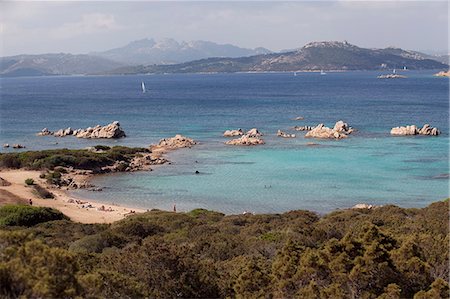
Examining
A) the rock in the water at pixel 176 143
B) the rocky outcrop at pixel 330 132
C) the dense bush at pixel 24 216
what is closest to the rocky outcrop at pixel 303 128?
the rocky outcrop at pixel 330 132

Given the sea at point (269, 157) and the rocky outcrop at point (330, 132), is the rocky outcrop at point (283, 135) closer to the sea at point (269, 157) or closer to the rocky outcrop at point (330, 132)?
the sea at point (269, 157)

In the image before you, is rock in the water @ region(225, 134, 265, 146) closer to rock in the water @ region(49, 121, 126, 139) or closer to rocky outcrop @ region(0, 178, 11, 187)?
rock in the water @ region(49, 121, 126, 139)

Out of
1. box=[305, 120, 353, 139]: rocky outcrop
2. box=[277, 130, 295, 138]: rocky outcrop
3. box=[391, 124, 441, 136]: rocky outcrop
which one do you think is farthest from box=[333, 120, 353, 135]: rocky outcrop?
box=[277, 130, 295, 138]: rocky outcrop

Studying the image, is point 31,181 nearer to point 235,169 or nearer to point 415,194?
point 235,169

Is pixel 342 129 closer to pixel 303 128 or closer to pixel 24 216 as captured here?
pixel 303 128

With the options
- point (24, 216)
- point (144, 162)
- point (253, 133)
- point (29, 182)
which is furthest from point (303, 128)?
point (24, 216)

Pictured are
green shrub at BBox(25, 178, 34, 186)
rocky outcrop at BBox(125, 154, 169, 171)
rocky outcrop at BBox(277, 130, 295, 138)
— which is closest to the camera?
green shrub at BBox(25, 178, 34, 186)

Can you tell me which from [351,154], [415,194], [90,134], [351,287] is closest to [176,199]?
[415,194]
